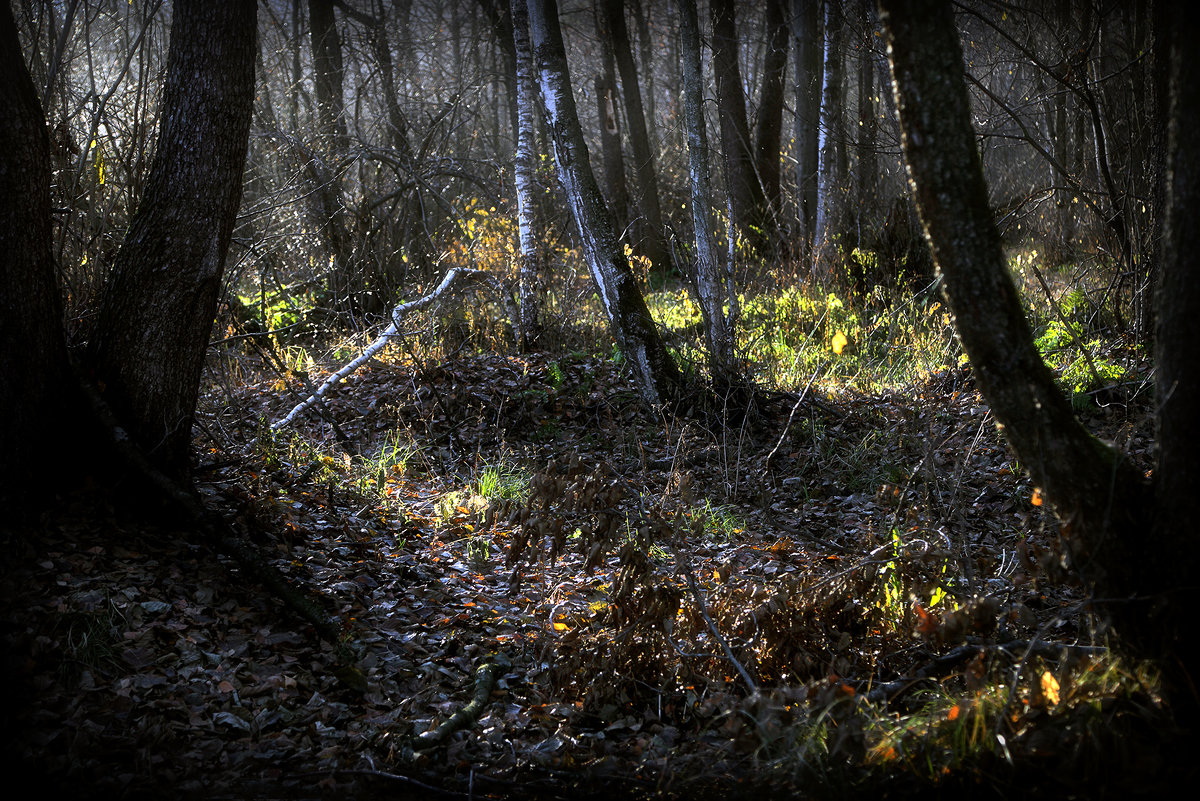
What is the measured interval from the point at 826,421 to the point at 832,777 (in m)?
4.48

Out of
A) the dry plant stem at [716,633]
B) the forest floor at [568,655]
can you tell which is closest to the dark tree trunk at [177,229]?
the forest floor at [568,655]

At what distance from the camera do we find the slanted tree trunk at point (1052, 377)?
2285 millimetres

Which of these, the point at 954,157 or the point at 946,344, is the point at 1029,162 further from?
the point at 954,157

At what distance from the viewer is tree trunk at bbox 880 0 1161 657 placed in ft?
7.88

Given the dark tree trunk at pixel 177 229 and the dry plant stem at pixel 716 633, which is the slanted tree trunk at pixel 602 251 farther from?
the dry plant stem at pixel 716 633

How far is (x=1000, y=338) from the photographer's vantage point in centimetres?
250

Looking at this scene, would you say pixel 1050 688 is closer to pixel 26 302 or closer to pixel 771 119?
pixel 26 302

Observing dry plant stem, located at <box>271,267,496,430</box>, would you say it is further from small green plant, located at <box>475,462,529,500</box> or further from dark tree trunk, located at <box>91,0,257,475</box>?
dark tree trunk, located at <box>91,0,257,475</box>

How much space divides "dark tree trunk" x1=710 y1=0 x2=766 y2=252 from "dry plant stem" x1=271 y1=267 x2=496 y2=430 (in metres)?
4.92

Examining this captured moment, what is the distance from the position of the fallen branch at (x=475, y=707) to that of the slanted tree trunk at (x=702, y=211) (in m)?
3.72

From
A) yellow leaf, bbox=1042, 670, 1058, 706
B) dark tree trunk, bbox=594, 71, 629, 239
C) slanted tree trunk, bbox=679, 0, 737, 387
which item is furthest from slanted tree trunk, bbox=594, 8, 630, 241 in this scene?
yellow leaf, bbox=1042, 670, 1058, 706

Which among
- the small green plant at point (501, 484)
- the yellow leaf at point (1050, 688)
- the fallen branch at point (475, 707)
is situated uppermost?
the small green plant at point (501, 484)

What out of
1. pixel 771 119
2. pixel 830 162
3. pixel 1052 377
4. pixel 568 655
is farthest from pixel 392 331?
pixel 771 119

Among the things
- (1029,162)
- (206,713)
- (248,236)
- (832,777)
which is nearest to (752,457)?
(832,777)
